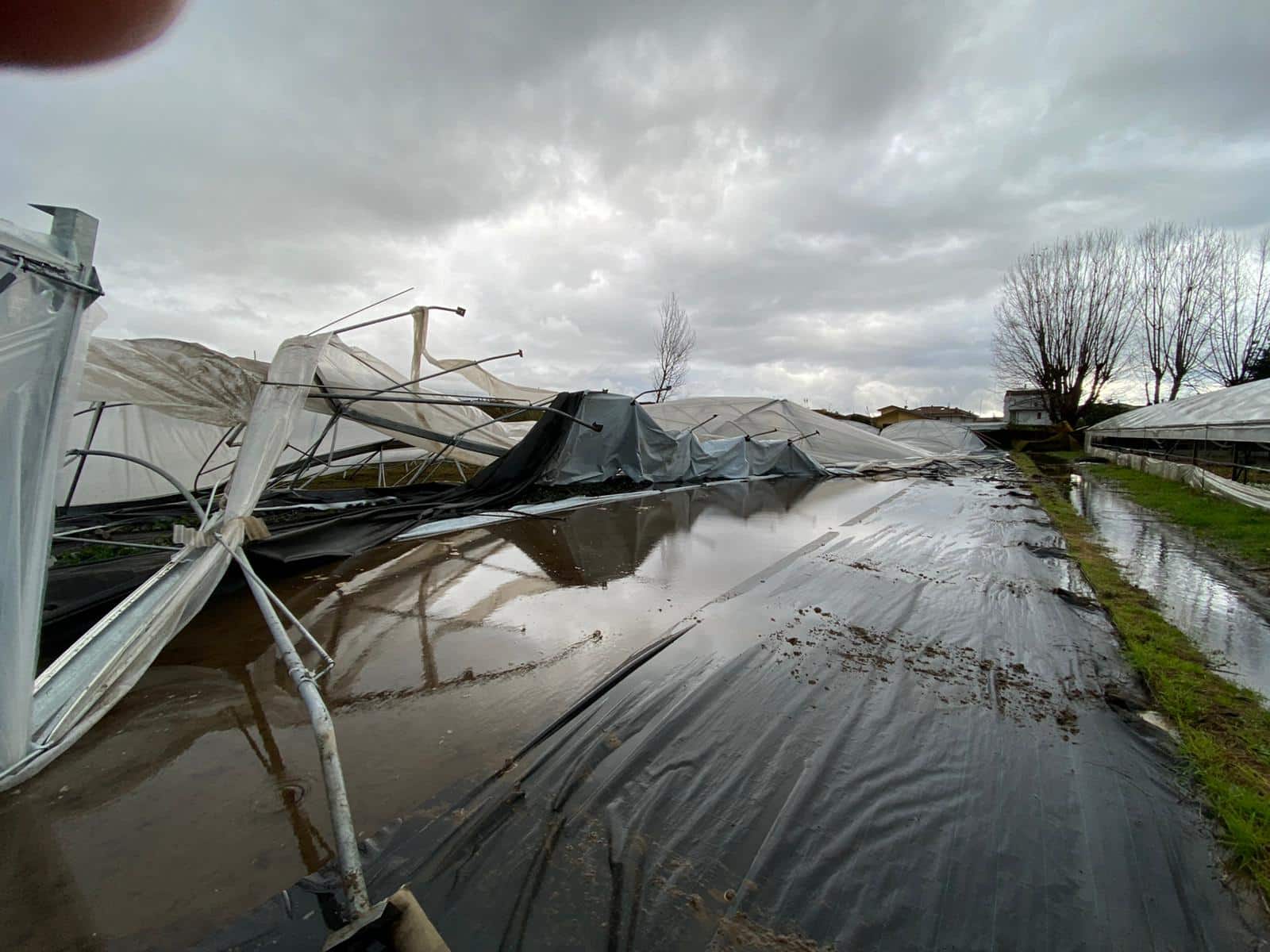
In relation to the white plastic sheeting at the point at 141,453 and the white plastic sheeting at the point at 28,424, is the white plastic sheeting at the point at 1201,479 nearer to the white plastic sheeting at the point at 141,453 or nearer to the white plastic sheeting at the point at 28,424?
the white plastic sheeting at the point at 28,424

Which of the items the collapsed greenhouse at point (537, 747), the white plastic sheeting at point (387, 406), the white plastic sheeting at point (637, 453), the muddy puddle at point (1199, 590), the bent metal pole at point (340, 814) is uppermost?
the white plastic sheeting at point (387, 406)

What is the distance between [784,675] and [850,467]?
14.1 metres

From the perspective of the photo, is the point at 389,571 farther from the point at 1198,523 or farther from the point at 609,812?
the point at 1198,523

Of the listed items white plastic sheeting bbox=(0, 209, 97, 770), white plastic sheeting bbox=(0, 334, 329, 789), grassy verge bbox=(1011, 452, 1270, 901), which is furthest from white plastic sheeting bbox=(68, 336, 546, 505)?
grassy verge bbox=(1011, 452, 1270, 901)

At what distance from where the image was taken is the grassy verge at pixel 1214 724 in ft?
5.29

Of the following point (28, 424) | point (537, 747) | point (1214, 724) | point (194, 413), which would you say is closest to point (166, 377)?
point (194, 413)

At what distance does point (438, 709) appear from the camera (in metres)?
2.39

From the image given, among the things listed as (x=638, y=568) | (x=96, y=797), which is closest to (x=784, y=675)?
(x=638, y=568)

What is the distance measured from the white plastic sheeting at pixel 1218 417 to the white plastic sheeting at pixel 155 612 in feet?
42.0

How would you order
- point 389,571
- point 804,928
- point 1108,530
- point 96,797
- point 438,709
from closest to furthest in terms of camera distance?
point 804,928 → point 96,797 → point 438,709 → point 389,571 → point 1108,530

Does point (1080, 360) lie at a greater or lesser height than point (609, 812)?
greater

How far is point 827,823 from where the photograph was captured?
167 cm

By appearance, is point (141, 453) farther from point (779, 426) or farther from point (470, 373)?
point (779, 426)

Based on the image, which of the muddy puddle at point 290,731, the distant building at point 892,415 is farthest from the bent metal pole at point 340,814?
the distant building at point 892,415
